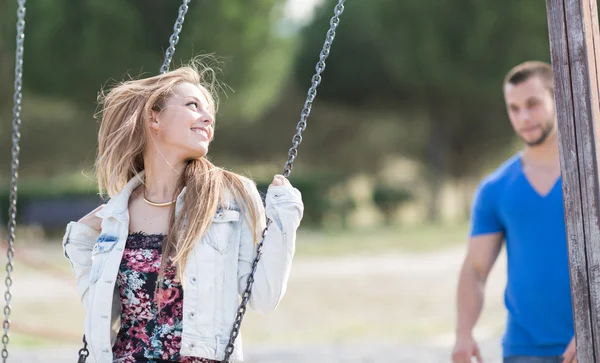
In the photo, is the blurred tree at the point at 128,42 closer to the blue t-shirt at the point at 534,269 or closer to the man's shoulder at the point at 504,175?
the man's shoulder at the point at 504,175

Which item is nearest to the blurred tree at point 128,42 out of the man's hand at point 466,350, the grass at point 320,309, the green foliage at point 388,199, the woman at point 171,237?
the green foliage at point 388,199

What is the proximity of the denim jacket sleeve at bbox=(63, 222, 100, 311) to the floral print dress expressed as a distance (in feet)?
0.70

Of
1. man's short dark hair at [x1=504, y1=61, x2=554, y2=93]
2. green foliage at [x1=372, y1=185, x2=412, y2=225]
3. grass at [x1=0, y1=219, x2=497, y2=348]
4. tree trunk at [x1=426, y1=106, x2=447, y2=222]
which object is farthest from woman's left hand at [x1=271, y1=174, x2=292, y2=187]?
tree trunk at [x1=426, y1=106, x2=447, y2=222]

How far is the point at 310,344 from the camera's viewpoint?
843 cm

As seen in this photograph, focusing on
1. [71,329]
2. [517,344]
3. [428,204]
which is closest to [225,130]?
[428,204]

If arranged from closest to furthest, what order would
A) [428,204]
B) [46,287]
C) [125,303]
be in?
[125,303], [46,287], [428,204]

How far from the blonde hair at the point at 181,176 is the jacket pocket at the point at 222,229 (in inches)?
0.8

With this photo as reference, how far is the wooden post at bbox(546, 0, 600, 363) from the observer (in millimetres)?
2658

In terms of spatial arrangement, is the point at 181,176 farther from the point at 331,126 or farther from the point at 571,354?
the point at 331,126

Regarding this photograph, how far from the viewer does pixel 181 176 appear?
2.83 metres

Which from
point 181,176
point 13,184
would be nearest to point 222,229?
point 181,176

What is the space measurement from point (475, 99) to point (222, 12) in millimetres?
8146

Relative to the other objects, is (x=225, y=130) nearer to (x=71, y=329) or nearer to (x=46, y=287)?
(x=46, y=287)

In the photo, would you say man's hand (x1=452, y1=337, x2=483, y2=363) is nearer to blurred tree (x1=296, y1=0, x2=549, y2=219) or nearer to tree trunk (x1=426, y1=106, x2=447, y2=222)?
blurred tree (x1=296, y1=0, x2=549, y2=219)
